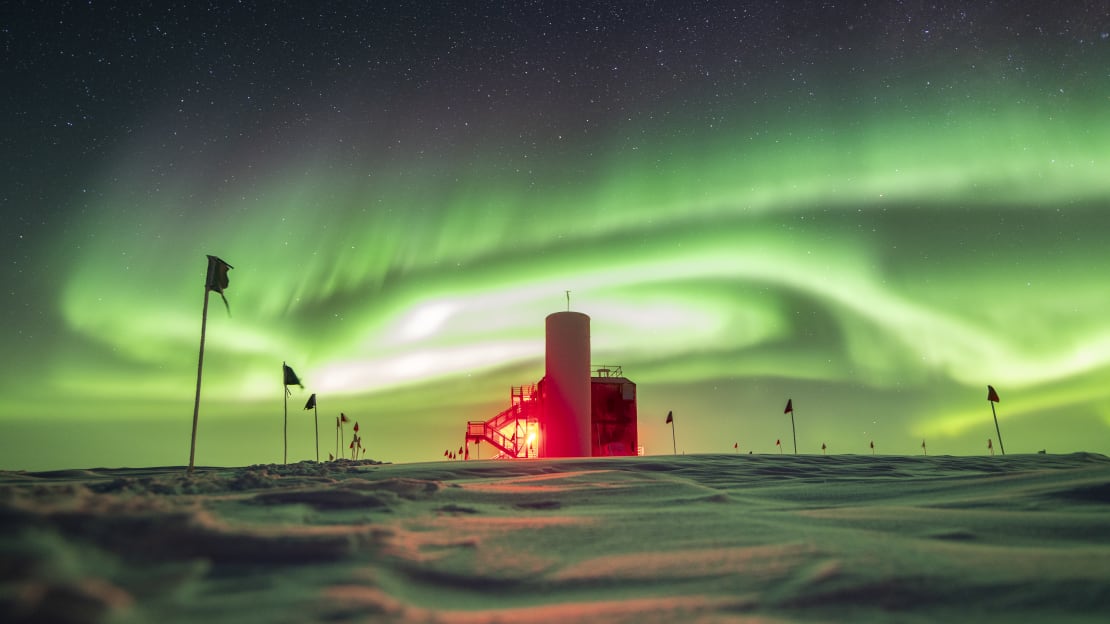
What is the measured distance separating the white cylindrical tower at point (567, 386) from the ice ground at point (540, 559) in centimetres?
1326

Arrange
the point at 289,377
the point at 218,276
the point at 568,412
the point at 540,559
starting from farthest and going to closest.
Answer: the point at 289,377 < the point at 568,412 < the point at 218,276 < the point at 540,559

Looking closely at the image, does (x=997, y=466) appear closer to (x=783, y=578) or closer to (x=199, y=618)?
(x=783, y=578)

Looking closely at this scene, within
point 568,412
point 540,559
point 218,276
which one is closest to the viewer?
point 540,559

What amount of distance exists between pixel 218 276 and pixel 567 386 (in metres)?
9.67

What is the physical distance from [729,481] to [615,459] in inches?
97.5

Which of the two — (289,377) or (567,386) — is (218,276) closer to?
(567,386)

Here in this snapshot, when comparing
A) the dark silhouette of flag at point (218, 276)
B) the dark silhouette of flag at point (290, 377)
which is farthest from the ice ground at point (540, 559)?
the dark silhouette of flag at point (290, 377)

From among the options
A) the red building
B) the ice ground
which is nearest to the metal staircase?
the red building

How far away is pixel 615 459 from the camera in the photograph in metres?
8.91

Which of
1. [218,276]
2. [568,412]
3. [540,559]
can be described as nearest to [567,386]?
[568,412]

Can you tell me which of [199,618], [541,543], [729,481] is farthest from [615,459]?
[199,618]

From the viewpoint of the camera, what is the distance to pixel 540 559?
3.02 meters

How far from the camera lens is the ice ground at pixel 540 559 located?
7.34 feet

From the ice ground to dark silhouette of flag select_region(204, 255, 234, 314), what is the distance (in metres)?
8.77
